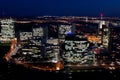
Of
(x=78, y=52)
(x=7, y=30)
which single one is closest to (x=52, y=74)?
(x=78, y=52)

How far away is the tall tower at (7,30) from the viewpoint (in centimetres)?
2692

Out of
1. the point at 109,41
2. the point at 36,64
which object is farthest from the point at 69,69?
the point at 109,41

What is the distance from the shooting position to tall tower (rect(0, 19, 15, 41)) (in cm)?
2692

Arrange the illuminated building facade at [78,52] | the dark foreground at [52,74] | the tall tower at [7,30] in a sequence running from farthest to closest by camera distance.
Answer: the tall tower at [7,30] < the illuminated building facade at [78,52] < the dark foreground at [52,74]

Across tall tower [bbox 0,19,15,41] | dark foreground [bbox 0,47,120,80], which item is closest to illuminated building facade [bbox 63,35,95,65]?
dark foreground [bbox 0,47,120,80]

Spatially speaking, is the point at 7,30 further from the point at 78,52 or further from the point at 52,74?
the point at 52,74

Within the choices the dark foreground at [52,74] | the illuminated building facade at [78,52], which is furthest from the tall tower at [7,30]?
the dark foreground at [52,74]

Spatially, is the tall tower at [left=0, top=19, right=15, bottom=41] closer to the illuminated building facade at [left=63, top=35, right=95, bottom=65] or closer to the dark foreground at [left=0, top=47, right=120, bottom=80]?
the illuminated building facade at [left=63, top=35, right=95, bottom=65]

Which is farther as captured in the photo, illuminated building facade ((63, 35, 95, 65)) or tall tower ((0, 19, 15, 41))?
tall tower ((0, 19, 15, 41))

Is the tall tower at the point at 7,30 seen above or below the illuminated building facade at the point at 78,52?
above

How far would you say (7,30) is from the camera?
27.9m

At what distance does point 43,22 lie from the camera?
1230 inches

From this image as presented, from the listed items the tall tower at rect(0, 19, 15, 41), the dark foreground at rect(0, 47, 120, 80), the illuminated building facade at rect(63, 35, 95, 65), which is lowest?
the dark foreground at rect(0, 47, 120, 80)

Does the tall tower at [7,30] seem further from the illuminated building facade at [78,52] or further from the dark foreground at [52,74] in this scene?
the dark foreground at [52,74]
